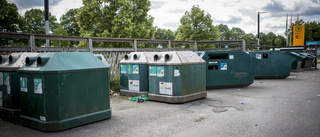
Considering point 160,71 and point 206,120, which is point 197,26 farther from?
point 206,120

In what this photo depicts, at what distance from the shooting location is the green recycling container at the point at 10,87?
16.4ft

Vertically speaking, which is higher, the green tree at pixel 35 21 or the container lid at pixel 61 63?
the green tree at pixel 35 21

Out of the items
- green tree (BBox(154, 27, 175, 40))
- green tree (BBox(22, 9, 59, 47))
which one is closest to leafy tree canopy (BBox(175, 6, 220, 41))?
green tree (BBox(22, 9, 59, 47))

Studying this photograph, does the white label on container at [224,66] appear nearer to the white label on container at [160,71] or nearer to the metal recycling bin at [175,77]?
the metal recycling bin at [175,77]

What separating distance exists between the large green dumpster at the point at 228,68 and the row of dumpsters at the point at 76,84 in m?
2.10

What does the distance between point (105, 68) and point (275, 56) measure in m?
10.7

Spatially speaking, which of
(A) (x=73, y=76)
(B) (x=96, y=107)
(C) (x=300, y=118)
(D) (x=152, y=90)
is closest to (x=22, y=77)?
(A) (x=73, y=76)

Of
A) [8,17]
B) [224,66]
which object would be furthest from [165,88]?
[8,17]

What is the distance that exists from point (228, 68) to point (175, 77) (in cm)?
364

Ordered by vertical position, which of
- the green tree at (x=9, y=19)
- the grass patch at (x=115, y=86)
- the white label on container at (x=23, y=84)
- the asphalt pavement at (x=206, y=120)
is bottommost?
the asphalt pavement at (x=206, y=120)

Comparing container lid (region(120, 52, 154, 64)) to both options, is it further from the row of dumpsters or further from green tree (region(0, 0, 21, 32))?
green tree (region(0, 0, 21, 32))

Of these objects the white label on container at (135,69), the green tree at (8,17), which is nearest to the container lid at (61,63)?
the white label on container at (135,69)

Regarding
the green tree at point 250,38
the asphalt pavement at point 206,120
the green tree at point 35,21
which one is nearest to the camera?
the asphalt pavement at point 206,120

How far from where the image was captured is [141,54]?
24.5 feet
